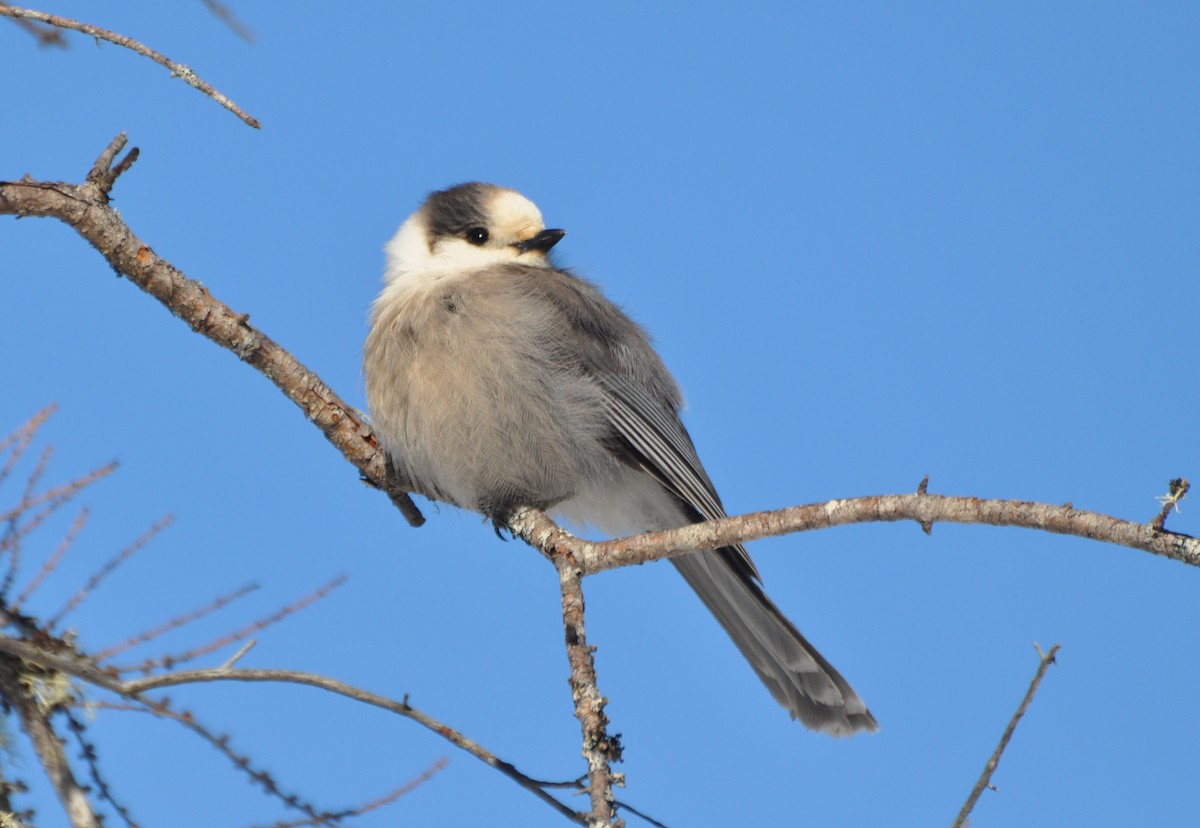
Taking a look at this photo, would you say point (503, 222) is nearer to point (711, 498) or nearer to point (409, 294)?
point (409, 294)

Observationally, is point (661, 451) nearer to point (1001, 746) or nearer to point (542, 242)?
point (542, 242)

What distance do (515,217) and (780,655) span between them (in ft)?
6.37

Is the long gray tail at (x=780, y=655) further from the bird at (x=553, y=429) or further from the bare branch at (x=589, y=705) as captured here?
the bare branch at (x=589, y=705)

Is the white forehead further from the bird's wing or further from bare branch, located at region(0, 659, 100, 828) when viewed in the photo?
bare branch, located at region(0, 659, 100, 828)

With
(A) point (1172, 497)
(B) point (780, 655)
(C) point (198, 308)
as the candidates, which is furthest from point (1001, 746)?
(C) point (198, 308)

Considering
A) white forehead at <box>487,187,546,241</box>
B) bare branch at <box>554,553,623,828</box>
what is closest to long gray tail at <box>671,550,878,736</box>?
bare branch at <box>554,553,623,828</box>

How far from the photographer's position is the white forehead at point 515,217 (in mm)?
4652

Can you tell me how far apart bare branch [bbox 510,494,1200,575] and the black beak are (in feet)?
5.12

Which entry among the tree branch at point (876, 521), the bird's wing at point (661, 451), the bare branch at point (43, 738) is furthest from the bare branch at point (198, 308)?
the bare branch at point (43, 738)

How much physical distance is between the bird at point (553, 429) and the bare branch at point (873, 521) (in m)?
0.54

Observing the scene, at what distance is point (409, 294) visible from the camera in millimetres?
4234

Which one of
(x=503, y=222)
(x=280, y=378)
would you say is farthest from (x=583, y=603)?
(x=503, y=222)

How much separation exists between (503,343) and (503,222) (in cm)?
93

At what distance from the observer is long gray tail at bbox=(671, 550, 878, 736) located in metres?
3.90
